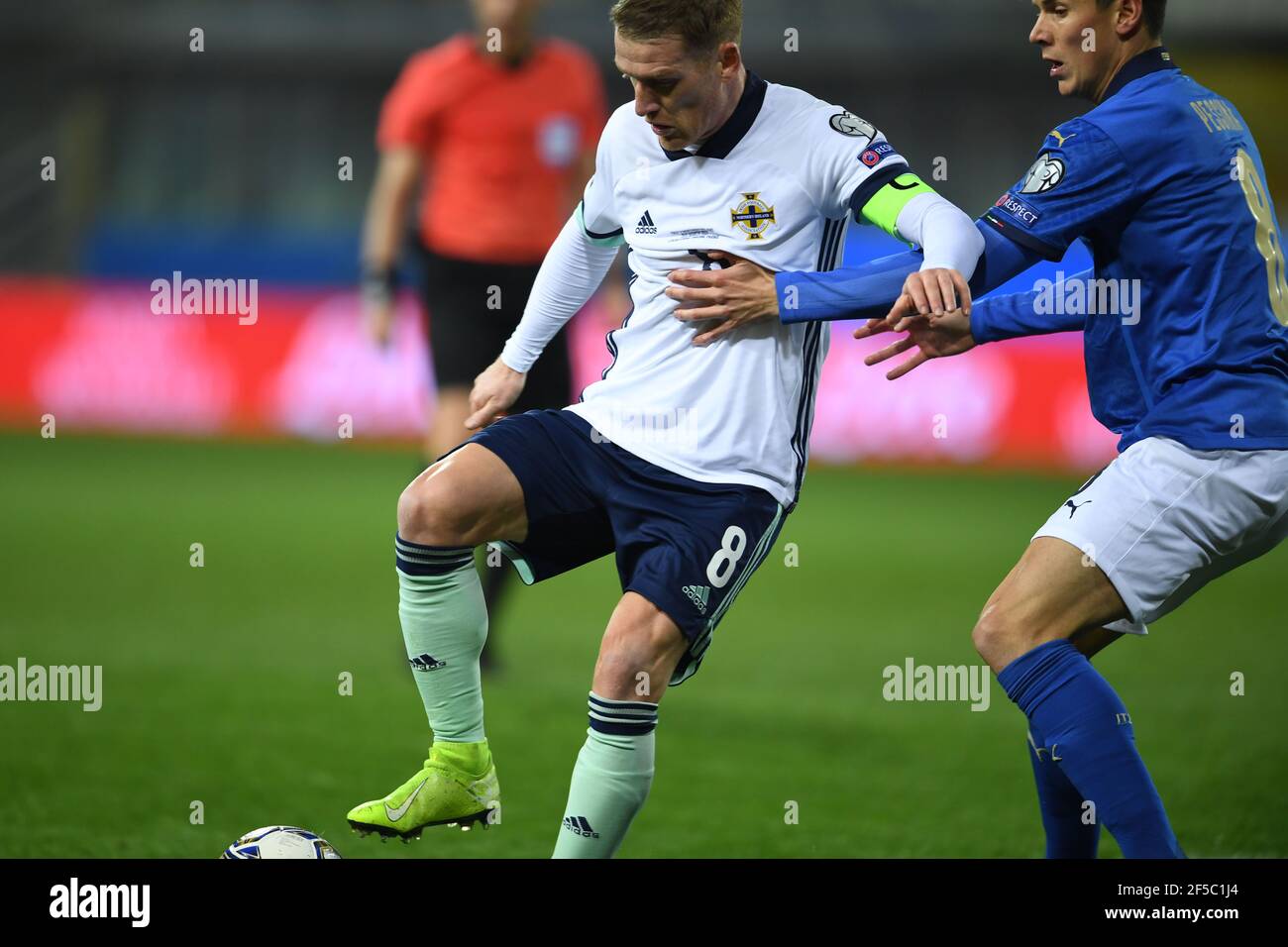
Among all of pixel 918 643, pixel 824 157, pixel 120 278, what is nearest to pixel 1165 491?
pixel 824 157

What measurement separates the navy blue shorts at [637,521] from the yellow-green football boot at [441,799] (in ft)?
1.54

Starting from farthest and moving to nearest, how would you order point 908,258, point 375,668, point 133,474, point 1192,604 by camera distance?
1. point 133,474
2. point 1192,604
3. point 375,668
4. point 908,258

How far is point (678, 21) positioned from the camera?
3.50 meters

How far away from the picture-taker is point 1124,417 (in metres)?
3.56

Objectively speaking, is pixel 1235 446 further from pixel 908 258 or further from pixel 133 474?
pixel 133 474

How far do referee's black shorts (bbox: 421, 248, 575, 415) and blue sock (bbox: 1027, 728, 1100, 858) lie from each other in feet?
10.5

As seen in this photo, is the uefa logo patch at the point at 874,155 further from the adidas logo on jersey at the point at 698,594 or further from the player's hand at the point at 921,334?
Result: the adidas logo on jersey at the point at 698,594

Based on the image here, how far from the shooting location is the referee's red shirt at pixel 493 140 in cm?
680

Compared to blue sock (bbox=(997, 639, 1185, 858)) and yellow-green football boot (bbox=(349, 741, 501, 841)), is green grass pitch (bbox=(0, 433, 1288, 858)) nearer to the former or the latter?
yellow-green football boot (bbox=(349, 741, 501, 841))

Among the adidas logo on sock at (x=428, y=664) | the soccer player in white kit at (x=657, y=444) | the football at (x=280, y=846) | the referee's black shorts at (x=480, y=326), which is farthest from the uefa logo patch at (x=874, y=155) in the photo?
the referee's black shorts at (x=480, y=326)

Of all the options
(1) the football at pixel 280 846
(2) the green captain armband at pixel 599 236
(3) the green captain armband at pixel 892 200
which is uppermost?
(2) the green captain armband at pixel 599 236

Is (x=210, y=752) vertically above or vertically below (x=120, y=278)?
below

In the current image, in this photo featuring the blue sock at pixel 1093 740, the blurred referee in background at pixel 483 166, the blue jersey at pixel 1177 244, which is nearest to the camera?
the blue sock at pixel 1093 740

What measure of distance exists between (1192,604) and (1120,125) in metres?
6.18
